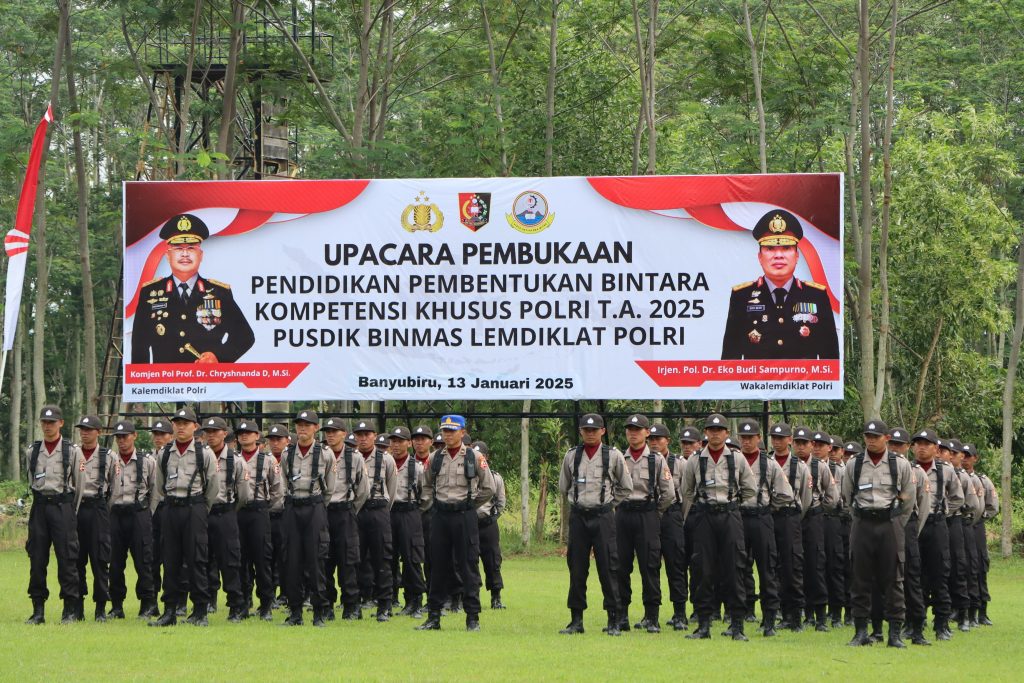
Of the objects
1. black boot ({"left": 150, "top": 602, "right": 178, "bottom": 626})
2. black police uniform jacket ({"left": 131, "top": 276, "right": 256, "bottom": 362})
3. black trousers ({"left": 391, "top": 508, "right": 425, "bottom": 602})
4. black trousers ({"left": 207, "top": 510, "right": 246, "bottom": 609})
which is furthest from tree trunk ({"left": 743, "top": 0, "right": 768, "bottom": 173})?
black boot ({"left": 150, "top": 602, "right": 178, "bottom": 626})

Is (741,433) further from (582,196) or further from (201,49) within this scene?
(201,49)

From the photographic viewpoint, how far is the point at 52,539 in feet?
41.7

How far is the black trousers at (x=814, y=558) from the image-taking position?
1342cm

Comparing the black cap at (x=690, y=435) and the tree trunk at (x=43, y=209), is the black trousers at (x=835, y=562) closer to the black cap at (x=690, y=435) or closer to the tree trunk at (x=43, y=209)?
the black cap at (x=690, y=435)

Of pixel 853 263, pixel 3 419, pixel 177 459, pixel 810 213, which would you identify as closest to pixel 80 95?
pixel 3 419

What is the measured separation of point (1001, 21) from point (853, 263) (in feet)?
31.9

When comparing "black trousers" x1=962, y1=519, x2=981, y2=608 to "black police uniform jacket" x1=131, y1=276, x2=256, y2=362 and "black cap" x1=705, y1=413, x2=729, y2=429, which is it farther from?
"black police uniform jacket" x1=131, y1=276, x2=256, y2=362

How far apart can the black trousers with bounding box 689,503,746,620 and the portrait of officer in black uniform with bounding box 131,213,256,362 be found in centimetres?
767

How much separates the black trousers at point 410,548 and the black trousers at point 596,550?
194cm

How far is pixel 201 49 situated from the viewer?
29.5m

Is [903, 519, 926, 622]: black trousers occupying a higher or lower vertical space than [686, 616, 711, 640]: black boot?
higher

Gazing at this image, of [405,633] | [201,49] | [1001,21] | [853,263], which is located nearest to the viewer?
[405,633]

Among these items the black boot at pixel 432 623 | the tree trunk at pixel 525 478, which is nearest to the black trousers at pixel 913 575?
the black boot at pixel 432 623

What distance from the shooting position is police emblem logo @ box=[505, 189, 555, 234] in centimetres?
1806
